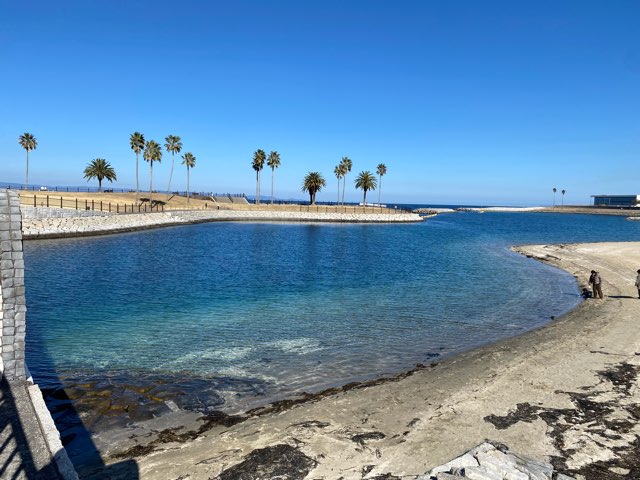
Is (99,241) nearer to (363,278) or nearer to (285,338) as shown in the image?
(363,278)

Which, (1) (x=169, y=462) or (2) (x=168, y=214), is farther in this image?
(2) (x=168, y=214)

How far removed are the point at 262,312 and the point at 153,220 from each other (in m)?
63.6

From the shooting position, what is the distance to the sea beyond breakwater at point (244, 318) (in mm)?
15555

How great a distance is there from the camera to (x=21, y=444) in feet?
29.4

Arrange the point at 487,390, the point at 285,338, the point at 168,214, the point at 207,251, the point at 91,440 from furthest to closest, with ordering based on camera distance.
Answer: the point at 168,214 → the point at 207,251 → the point at 285,338 → the point at 487,390 → the point at 91,440

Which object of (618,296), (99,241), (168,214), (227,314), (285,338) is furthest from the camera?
(168,214)

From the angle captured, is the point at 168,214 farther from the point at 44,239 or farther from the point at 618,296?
the point at 618,296

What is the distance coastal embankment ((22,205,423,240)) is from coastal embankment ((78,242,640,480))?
5375 cm

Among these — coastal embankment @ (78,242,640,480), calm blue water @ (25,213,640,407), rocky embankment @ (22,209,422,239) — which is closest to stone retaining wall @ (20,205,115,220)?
rocky embankment @ (22,209,422,239)

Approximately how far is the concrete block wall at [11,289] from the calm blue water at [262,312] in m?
3.23

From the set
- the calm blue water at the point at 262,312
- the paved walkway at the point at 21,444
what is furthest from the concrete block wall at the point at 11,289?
the calm blue water at the point at 262,312

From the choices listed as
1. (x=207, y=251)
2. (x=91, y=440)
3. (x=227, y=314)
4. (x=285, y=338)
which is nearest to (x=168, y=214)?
(x=207, y=251)

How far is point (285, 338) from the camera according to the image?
20.9 meters

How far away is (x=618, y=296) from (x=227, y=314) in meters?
27.6
